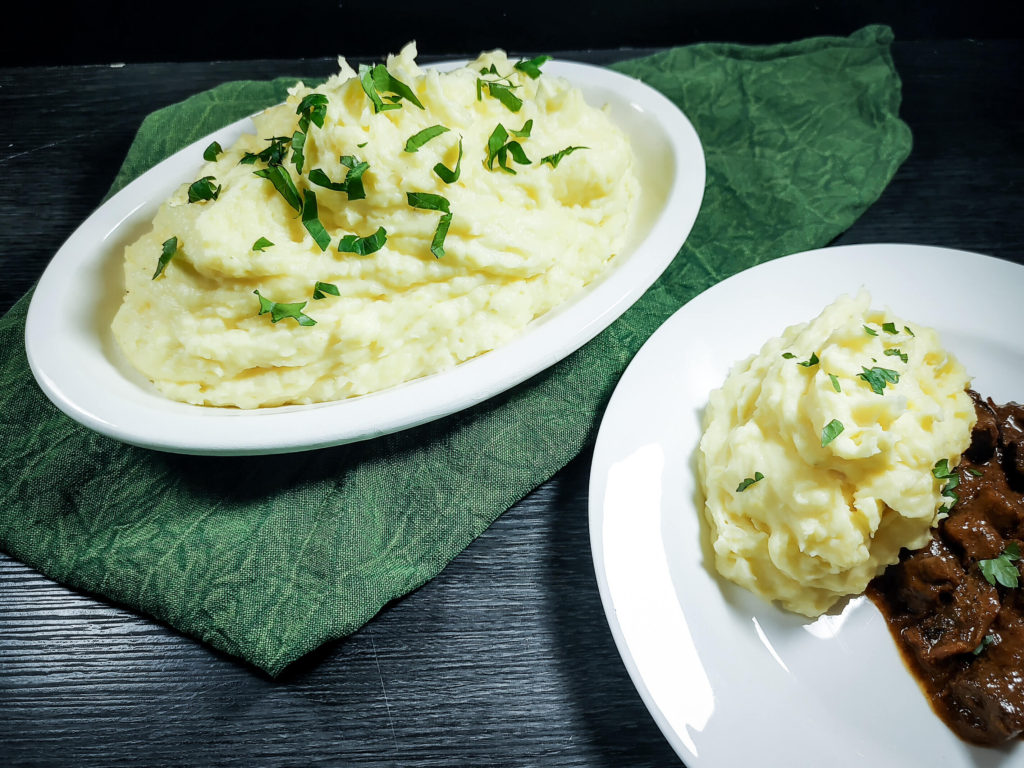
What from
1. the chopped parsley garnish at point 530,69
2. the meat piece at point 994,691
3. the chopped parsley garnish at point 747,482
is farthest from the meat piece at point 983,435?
the chopped parsley garnish at point 530,69

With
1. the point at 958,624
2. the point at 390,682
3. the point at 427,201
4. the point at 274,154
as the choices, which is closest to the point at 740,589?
the point at 958,624

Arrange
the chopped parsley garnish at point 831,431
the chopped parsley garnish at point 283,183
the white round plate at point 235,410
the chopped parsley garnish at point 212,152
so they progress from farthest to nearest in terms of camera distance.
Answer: the chopped parsley garnish at point 212,152 → the chopped parsley garnish at point 283,183 → the white round plate at point 235,410 → the chopped parsley garnish at point 831,431

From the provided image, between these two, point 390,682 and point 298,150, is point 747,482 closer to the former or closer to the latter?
point 390,682

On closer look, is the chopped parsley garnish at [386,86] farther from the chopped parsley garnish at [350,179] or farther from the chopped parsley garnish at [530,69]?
the chopped parsley garnish at [530,69]

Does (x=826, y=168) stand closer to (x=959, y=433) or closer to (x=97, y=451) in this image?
(x=959, y=433)

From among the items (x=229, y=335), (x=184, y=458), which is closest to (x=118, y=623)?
(x=184, y=458)
